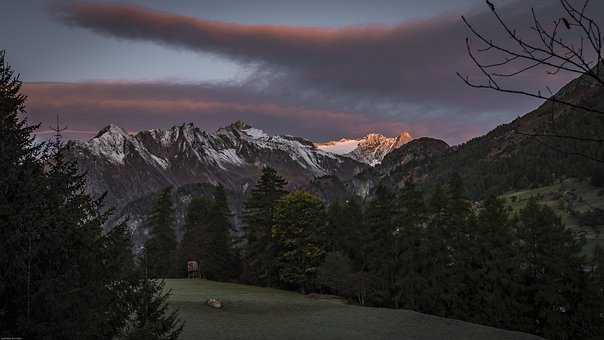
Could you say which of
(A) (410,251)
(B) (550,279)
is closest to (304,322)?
(A) (410,251)

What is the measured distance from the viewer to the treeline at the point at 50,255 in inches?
343

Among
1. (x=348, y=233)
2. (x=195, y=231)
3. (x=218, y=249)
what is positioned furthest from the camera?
(x=195, y=231)

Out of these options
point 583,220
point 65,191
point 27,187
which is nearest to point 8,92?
point 65,191

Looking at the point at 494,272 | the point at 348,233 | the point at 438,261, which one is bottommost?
the point at 494,272

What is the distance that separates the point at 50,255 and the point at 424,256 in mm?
36212

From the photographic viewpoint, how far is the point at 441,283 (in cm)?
3962

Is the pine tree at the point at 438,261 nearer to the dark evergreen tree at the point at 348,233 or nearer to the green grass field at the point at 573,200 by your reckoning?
the dark evergreen tree at the point at 348,233

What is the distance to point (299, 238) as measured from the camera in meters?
48.4

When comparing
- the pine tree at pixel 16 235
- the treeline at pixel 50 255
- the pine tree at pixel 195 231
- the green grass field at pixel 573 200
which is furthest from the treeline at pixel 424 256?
the green grass field at pixel 573 200

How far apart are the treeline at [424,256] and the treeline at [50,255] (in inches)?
1171

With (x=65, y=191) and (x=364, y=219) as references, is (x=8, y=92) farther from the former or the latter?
(x=364, y=219)

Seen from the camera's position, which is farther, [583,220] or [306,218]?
[583,220]

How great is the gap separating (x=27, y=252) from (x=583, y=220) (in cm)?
10727

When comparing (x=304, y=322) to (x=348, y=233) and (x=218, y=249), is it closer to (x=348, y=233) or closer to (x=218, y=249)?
(x=348, y=233)
